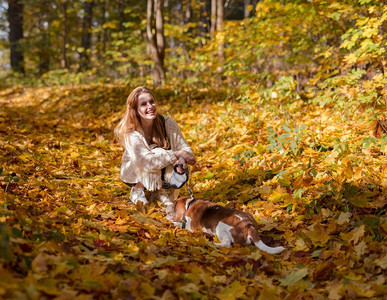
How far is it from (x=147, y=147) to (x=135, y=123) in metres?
0.33

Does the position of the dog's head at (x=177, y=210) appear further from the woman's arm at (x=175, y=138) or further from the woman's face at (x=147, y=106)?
the woman's face at (x=147, y=106)

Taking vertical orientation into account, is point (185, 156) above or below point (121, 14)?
below

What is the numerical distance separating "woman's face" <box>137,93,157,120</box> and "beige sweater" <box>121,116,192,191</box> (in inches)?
9.0

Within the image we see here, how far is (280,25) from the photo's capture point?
809 centimetres

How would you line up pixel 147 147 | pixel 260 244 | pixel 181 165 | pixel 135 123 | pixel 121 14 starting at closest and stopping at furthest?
pixel 260 244 < pixel 181 165 < pixel 147 147 < pixel 135 123 < pixel 121 14

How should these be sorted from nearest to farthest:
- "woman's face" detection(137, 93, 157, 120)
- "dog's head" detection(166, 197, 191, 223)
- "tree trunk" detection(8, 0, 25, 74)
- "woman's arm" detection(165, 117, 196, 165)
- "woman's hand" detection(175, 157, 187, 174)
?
"dog's head" detection(166, 197, 191, 223) < "woman's hand" detection(175, 157, 187, 174) < "woman's face" detection(137, 93, 157, 120) < "woman's arm" detection(165, 117, 196, 165) < "tree trunk" detection(8, 0, 25, 74)

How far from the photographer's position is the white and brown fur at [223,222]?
2.84 m

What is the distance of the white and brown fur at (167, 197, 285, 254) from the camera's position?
2844 millimetres

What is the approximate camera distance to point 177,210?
138 inches

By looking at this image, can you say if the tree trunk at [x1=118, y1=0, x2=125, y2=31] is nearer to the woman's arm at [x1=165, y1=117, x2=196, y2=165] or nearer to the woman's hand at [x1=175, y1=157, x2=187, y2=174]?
the woman's arm at [x1=165, y1=117, x2=196, y2=165]

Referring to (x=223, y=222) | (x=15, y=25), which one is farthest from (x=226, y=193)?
(x=15, y=25)

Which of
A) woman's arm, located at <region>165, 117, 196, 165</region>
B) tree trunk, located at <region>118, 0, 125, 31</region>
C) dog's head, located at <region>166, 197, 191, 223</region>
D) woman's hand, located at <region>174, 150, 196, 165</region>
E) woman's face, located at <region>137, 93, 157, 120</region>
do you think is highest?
tree trunk, located at <region>118, 0, 125, 31</region>

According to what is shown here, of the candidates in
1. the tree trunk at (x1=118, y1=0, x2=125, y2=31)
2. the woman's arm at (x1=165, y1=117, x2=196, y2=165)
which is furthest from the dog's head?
the tree trunk at (x1=118, y1=0, x2=125, y2=31)

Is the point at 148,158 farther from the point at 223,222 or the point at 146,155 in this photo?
the point at 223,222
